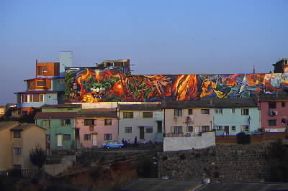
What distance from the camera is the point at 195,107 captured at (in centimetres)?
5075

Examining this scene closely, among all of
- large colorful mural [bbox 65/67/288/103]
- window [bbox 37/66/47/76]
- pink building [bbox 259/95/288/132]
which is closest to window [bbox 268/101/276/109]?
pink building [bbox 259/95/288/132]

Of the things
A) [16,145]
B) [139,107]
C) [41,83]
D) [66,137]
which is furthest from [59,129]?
[41,83]

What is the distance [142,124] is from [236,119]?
26.2 ft

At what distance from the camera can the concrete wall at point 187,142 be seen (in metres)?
38.4

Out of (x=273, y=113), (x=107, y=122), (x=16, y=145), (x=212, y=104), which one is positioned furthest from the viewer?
(x=107, y=122)

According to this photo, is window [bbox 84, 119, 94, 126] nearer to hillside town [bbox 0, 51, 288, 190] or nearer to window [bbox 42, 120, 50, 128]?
hillside town [bbox 0, 51, 288, 190]

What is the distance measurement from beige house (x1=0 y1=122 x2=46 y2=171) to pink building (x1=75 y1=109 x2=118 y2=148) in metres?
7.39

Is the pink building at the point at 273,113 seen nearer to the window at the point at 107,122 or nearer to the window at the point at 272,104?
the window at the point at 272,104

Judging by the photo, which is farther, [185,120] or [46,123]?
[46,123]

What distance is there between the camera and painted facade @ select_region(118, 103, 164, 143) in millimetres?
53094

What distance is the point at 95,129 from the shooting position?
52.8m

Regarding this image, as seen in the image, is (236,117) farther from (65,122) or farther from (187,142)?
(65,122)

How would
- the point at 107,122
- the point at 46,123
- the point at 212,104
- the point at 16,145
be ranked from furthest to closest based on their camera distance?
the point at 107,122 → the point at 46,123 → the point at 212,104 → the point at 16,145

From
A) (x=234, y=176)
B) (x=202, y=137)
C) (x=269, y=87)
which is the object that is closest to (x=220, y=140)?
(x=202, y=137)
